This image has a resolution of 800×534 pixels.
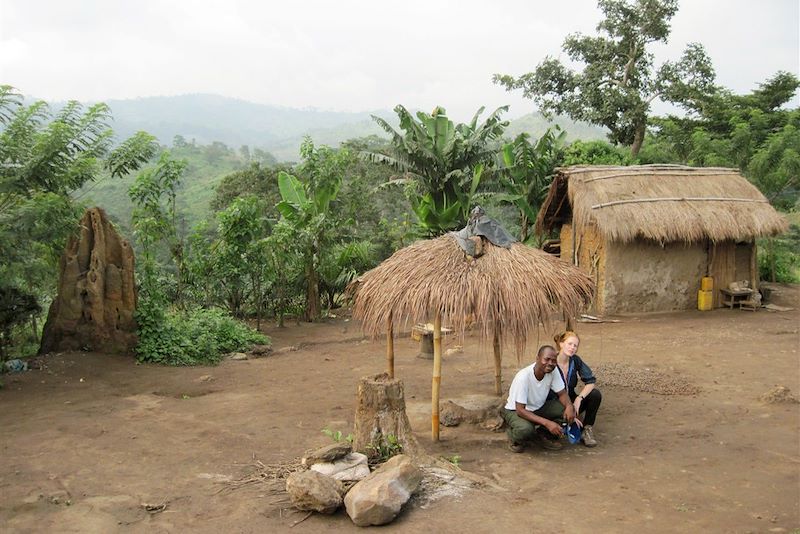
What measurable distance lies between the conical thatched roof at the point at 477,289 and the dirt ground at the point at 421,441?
1256mm

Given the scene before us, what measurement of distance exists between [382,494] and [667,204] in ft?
34.6

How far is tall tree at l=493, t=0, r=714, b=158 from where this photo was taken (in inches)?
786

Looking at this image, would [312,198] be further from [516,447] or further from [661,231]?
[516,447]

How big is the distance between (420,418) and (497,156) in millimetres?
9763

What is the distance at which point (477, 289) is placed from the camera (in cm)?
655

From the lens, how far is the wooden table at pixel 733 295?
13719 mm

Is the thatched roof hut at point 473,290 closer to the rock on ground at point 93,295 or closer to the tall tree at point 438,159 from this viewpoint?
the rock on ground at point 93,295

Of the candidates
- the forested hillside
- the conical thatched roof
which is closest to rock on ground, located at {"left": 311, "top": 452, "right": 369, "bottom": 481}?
the conical thatched roof

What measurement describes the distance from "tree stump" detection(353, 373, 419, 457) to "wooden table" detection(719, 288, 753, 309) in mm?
10383

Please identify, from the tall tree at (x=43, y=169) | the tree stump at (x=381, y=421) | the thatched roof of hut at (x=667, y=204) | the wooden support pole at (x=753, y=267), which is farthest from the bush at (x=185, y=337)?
the wooden support pole at (x=753, y=267)

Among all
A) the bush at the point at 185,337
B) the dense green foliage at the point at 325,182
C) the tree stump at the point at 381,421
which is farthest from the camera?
the bush at the point at 185,337

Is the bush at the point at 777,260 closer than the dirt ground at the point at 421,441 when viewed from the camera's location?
No

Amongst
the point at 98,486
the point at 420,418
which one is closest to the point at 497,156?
the point at 420,418

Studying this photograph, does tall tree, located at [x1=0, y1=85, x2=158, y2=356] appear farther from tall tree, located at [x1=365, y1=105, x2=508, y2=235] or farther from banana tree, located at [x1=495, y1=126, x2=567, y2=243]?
banana tree, located at [x1=495, y1=126, x2=567, y2=243]
